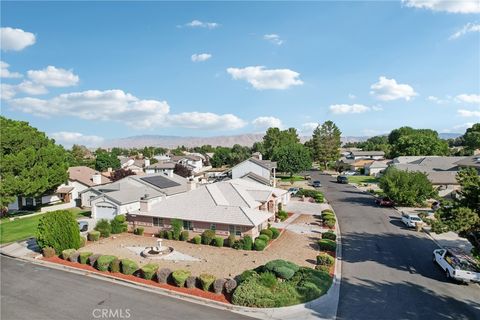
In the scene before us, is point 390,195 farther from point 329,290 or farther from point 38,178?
point 38,178

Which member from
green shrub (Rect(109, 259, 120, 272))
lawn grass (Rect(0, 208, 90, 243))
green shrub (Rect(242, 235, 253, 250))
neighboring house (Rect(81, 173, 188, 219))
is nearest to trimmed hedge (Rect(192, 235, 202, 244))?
green shrub (Rect(242, 235, 253, 250))

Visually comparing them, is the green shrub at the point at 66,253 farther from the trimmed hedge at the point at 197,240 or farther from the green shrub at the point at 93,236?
the trimmed hedge at the point at 197,240

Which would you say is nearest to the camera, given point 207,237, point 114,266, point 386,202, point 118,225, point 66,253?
point 114,266

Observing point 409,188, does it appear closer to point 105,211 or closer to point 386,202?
point 386,202

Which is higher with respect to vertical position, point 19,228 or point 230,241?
point 19,228

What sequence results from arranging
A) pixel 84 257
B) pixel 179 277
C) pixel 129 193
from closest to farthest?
pixel 179 277, pixel 84 257, pixel 129 193

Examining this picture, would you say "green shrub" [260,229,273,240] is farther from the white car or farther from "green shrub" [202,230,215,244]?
the white car

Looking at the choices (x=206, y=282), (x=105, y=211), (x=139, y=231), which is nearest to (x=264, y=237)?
(x=206, y=282)
